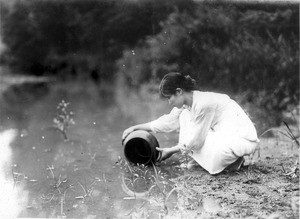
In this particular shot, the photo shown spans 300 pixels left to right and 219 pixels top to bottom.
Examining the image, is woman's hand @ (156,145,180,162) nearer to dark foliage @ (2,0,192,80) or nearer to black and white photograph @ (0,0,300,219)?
black and white photograph @ (0,0,300,219)

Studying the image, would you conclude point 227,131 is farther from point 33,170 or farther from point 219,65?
point 33,170

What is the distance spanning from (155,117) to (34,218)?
206 centimetres

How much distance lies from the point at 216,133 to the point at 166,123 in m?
0.74

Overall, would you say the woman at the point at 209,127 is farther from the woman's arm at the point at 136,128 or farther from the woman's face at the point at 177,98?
the woman's arm at the point at 136,128

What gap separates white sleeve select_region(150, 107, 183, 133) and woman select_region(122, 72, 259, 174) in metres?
0.23

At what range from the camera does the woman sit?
4770mm

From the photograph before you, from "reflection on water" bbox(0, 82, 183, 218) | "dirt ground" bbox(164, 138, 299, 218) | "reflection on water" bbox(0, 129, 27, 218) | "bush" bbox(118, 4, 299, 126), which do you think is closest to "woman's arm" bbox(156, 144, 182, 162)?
"dirt ground" bbox(164, 138, 299, 218)

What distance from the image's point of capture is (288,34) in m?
5.61

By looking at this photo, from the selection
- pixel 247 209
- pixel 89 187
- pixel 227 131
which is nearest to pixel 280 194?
pixel 247 209

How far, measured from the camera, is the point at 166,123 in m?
5.34

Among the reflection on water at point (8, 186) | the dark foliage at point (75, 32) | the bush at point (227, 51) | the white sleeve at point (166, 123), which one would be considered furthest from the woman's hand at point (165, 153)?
the reflection on water at point (8, 186)

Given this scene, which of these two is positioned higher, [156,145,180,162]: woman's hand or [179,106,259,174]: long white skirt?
[179,106,259,174]: long white skirt

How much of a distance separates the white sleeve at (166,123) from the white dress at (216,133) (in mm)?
319

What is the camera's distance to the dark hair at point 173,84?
494cm
